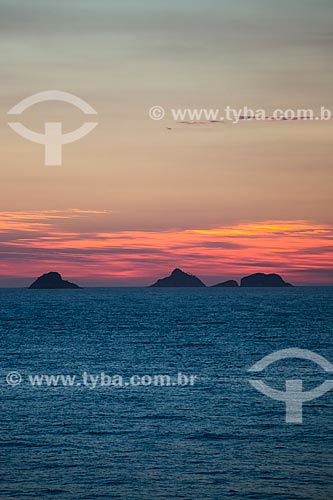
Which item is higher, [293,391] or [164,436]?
[293,391]

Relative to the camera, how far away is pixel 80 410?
60.1 meters

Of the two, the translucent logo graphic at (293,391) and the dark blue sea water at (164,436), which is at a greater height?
the translucent logo graphic at (293,391)

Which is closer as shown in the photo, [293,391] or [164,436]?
Result: [164,436]

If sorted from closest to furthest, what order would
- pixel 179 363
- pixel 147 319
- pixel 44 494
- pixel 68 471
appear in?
pixel 44 494
pixel 68 471
pixel 179 363
pixel 147 319

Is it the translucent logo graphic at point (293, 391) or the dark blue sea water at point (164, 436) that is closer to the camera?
the dark blue sea water at point (164, 436)

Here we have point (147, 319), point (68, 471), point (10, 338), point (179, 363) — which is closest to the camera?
point (68, 471)

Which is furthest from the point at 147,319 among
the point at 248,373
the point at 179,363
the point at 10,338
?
the point at 248,373

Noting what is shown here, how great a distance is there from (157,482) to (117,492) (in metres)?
2.70

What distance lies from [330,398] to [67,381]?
27.0 m

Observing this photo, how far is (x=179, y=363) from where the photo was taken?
94.8 meters

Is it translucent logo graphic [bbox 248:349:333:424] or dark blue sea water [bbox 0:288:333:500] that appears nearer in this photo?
dark blue sea water [bbox 0:288:333:500]

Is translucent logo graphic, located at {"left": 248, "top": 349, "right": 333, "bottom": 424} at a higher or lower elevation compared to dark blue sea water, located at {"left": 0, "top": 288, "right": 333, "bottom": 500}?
higher

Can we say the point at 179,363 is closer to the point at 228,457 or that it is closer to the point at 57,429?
the point at 57,429

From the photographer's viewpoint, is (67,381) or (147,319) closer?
(67,381)
